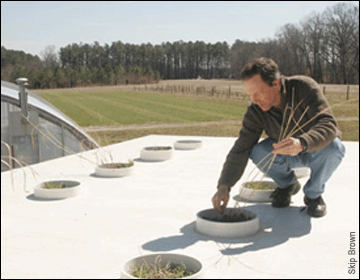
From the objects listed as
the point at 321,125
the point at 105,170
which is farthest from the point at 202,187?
the point at 321,125

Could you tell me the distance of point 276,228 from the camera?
2969 millimetres

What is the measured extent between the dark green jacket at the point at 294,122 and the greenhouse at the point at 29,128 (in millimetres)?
4592

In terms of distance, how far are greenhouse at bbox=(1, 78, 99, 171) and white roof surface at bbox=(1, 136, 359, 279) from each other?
3.15 m

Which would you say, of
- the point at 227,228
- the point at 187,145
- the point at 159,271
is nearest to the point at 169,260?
the point at 159,271

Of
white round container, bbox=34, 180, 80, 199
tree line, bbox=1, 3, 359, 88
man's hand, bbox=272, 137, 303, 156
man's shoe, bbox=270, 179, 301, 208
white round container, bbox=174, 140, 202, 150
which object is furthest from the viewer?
tree line, bbox=1, 3, 359, 88

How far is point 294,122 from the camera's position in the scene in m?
2.86

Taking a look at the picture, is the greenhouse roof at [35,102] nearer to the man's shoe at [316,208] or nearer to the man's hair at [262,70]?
the man's shoe at [316,208]

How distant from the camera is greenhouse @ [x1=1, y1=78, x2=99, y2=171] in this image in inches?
294

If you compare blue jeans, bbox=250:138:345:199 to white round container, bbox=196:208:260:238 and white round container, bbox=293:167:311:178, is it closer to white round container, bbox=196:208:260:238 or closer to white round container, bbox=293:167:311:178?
white round container, bbox=196:208:260:238

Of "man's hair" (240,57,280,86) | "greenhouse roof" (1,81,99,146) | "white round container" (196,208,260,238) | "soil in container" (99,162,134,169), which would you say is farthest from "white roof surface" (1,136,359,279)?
"greenhouse roof" (1,81,99,146)

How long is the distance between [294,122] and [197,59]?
167 ft

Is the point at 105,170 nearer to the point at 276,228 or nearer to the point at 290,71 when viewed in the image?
the point at 276,228

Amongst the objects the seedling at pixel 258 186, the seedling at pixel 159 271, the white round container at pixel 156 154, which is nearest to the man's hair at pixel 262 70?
the seedling at pixel 159 271

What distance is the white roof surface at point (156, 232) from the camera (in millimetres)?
2320
